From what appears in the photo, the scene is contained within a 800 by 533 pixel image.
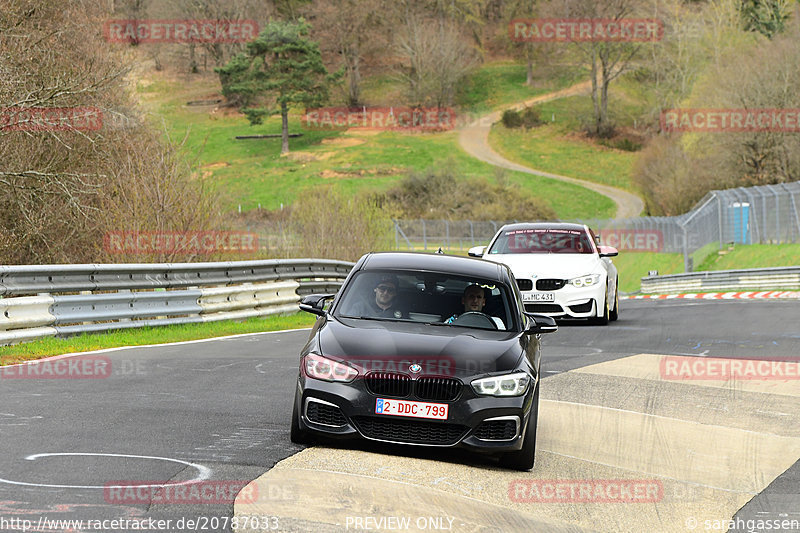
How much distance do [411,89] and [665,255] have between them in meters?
71.1

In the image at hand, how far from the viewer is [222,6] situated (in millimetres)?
118812

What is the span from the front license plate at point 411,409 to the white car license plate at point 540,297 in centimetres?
1127

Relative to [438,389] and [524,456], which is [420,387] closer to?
[438,389]

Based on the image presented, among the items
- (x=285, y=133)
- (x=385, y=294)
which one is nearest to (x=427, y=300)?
(x=385, y=294)

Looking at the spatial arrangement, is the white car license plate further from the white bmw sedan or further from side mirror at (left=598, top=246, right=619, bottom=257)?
side mirror at (left=598, top=246, right=619, bottom=257)

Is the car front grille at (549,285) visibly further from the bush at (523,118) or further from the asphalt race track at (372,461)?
the bush at (523,118)

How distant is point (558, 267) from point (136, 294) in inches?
272

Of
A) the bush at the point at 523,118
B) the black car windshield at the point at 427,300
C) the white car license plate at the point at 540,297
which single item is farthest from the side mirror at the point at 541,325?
the bush at the point at 523,118

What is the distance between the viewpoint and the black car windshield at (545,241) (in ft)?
63.2

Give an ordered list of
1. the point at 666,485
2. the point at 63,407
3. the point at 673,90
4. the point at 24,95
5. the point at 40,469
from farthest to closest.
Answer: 1. the point at 673,90
2. the point at 24,95
3. the point at 63,407
4. the point at 666,485
5. the point at 40,469

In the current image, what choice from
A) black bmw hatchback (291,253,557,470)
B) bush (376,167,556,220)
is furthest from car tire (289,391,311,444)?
bush (376,167,556,220)

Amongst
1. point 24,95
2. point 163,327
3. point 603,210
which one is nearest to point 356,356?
point 163,327

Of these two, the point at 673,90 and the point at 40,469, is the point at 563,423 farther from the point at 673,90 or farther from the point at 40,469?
the point at 673,90

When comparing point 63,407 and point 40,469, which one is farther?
point 63,407
